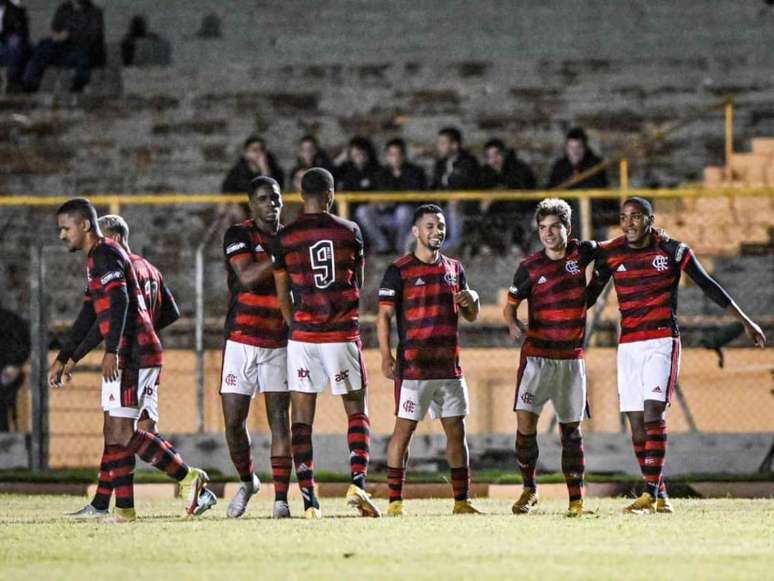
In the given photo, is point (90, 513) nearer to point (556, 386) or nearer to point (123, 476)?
point (123, 476)

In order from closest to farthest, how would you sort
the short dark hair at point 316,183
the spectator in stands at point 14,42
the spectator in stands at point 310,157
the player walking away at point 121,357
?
the player walking away at point 121,357
the short dark hair at point 316,183
the spectator in stands at point 310,157
the spectator in stands at point 14,42

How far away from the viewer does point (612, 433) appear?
16625 millimetres

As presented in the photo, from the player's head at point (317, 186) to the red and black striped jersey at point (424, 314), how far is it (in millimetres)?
717

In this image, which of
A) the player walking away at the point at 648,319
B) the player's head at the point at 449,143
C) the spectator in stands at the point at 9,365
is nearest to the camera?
the player walking away at the point at 648,319

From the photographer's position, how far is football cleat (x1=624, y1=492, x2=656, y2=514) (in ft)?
38.6

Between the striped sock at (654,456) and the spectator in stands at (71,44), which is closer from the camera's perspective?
the striped sock at (654,456)

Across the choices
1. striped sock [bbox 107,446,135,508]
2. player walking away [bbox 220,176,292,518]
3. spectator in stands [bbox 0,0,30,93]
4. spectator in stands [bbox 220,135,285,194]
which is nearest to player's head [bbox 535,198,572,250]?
player walking away [bbox 220,176,292,518]

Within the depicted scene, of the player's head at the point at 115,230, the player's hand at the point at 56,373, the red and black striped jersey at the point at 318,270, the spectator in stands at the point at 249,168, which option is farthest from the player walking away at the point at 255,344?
the spectator in stands at the point at 249,168

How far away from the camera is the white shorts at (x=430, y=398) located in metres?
11.9

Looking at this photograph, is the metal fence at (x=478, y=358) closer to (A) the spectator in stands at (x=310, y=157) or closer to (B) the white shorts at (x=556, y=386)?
(A) the spectator in stands at (x=310, y=157)

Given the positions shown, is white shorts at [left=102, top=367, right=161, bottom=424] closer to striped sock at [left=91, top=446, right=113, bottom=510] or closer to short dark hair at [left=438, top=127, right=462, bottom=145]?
striped sock at [left=91, top=446, right=113, bottom=510]

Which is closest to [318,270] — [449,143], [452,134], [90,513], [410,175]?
[90,513]

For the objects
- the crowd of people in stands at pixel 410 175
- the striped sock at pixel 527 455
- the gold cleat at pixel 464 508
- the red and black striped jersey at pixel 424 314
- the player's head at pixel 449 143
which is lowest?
the gold cleat at pixel 464 508

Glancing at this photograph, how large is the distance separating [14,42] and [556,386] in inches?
593
